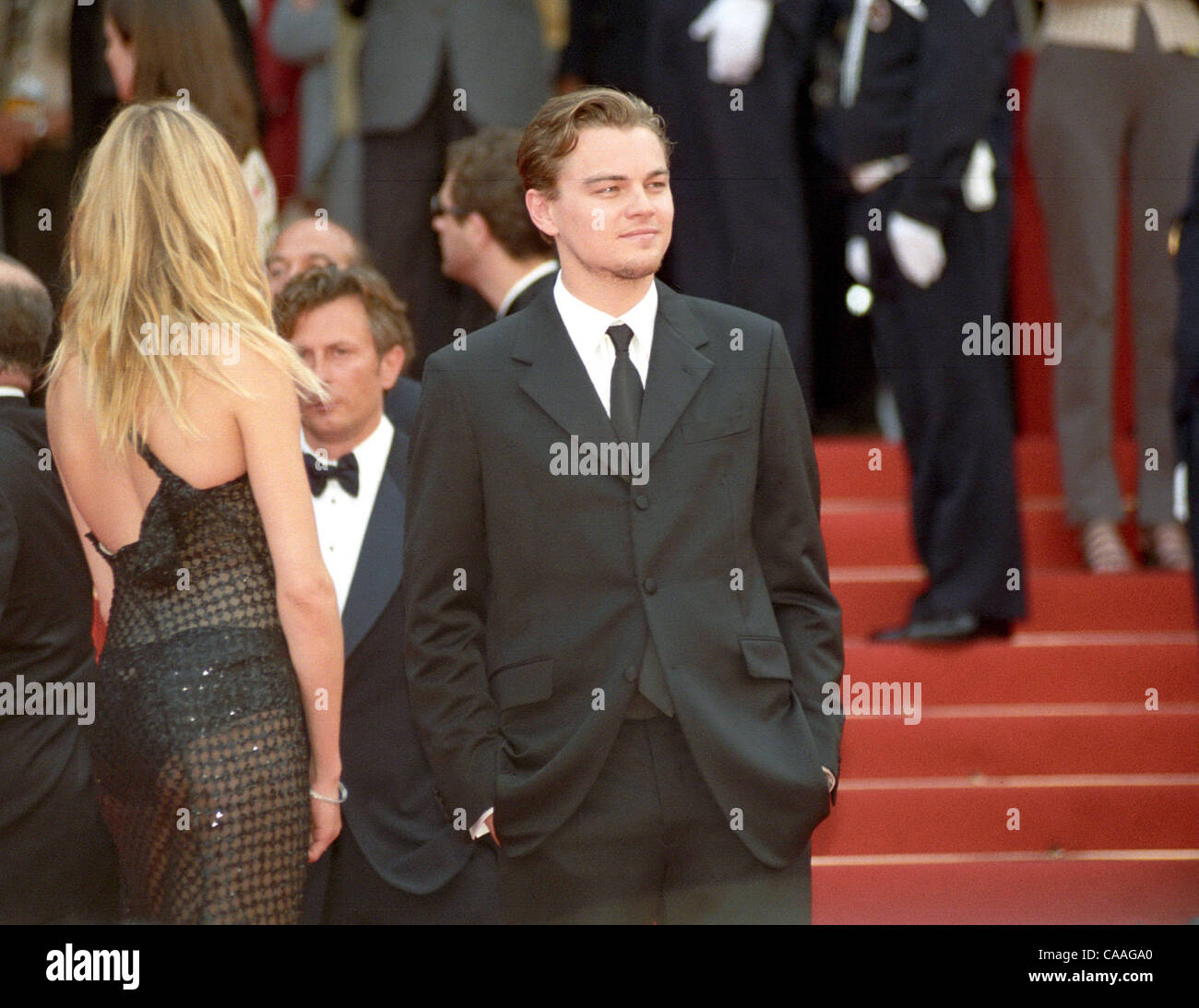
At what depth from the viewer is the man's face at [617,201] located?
2898 millimetres

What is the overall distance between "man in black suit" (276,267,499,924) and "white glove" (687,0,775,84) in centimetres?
174

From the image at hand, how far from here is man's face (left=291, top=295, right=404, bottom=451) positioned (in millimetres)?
3451

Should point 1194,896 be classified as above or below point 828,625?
below

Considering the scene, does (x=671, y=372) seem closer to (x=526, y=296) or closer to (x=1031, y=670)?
(x=526, y=296)

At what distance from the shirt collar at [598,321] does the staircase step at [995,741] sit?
5.32 feet

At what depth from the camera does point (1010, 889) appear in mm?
3920

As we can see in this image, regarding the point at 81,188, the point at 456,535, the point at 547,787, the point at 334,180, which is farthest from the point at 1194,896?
the point at 334,180

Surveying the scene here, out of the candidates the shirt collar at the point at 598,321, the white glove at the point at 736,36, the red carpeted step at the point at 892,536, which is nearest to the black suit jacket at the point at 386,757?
the shirt collar at the point at 598,321

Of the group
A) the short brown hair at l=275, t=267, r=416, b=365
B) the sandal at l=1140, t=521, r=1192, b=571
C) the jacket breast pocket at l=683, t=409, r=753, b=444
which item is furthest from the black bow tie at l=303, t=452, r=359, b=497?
the sandal at l=1140, t=521, r=1192, b=571

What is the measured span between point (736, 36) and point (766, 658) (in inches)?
96.3

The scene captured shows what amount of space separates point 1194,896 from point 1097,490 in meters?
1.52

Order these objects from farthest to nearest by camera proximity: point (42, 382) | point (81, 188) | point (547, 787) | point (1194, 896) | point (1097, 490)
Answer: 1. point (1097, 490)
2. point (1194, 896)
3. point (42, 382)
4. point (81, 188)
5. point (547, 787)
